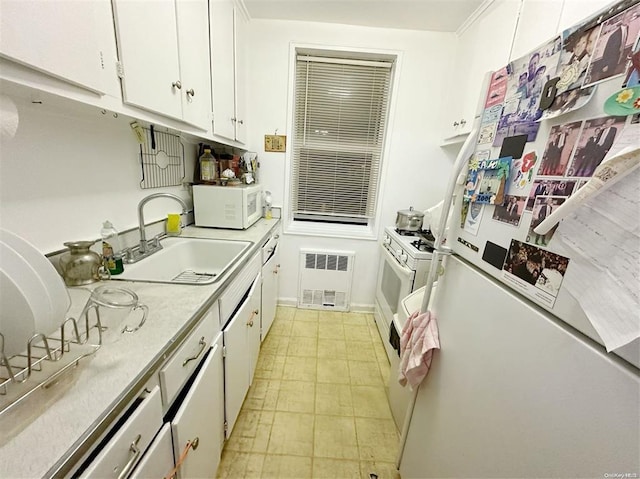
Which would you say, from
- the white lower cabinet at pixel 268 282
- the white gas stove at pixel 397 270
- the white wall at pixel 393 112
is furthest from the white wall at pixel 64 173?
the white gas stove at pixel 397 270

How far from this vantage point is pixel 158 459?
0.63 meters

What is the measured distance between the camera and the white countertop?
0.39 metres

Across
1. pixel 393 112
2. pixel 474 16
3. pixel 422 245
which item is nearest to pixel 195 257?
pixel 422 245

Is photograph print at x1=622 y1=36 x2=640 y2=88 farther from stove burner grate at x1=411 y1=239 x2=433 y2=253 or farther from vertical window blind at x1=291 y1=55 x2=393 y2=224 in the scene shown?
vertical window blind at x1=291 y1=55 x2=393 y2=224

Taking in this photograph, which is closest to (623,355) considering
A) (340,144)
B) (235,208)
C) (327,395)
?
(327,395)

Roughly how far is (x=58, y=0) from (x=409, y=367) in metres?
1.53

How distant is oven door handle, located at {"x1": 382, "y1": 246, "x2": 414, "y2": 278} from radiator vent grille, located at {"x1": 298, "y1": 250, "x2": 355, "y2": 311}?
37cm

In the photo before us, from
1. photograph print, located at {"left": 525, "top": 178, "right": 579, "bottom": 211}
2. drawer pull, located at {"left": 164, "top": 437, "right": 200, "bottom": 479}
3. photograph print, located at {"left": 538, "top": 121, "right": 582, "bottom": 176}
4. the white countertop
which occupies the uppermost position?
photograph print, located at {"left": 538, "top": 121, "right": 582, "bottom": 176}

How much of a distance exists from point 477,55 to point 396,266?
161 centimetres

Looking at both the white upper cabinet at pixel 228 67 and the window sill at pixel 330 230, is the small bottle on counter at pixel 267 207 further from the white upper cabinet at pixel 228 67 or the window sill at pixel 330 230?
the white upper cabinet at pixel 228 67

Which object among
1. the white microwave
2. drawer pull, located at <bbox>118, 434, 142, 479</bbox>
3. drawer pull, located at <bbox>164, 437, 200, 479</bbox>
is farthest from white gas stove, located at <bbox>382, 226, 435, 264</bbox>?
drawer pull, located at <bbox>118, 434, 142, 479</bbox>

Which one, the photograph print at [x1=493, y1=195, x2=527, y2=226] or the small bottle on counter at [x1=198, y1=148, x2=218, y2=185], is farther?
the small bottle on counter at [x1=198, y1=148, x2=218, y2=185]

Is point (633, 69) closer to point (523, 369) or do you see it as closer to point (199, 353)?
point (523, 369)

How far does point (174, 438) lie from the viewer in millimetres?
705
